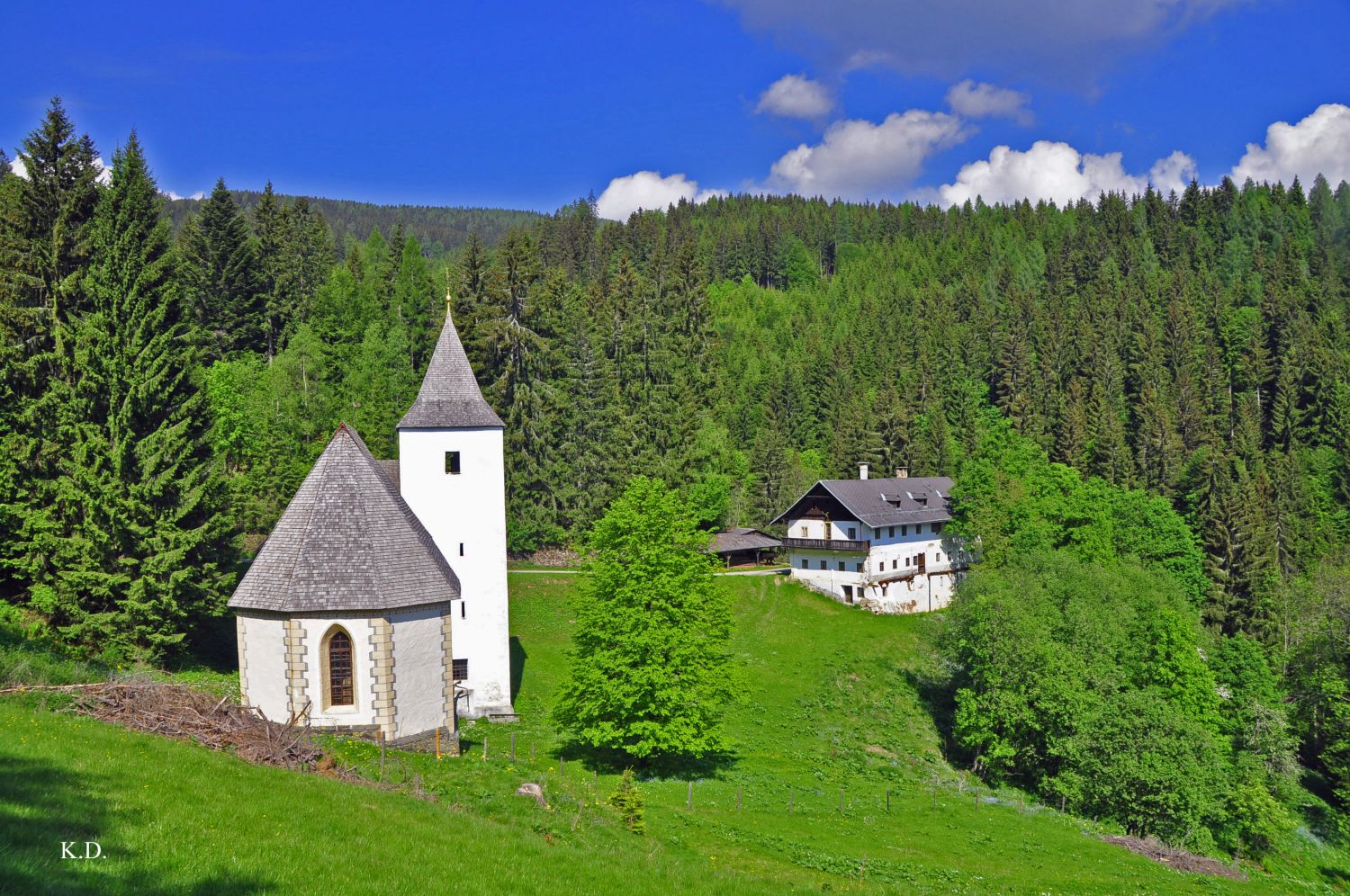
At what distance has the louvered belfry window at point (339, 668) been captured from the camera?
26.8 meters

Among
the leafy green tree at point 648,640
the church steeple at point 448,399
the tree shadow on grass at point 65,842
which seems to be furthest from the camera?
the church steeple at point 448,399

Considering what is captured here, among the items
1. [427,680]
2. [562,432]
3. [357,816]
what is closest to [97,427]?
[427,680]

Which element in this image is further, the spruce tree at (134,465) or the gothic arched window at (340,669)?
the spruce tree at (134,465)

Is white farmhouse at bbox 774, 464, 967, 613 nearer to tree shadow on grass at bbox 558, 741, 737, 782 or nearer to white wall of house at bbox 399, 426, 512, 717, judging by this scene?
tree shadow on grass at bbox 558, 741, 737, 782

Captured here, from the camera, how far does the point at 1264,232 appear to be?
462 ft

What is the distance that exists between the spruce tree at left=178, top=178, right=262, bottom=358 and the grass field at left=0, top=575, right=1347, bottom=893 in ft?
128

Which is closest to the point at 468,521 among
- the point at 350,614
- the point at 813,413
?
the point at 350,614

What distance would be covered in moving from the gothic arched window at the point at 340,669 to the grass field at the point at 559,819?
3.00m

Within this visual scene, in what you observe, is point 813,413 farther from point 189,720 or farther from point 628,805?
point 189,720

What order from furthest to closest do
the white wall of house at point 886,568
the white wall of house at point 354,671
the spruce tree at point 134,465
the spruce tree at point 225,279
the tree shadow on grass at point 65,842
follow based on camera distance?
the spruce tree at point 225,279 < the white wall of house at point 886,568 < the spruce tree at point 134,465 < the white wall of house at point 354,671 < the tree shadow on grass at point 65,842

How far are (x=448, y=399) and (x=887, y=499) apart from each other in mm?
42003

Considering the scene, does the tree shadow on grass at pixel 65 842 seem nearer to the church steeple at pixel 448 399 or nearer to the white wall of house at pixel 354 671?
the white wall of house at pixel 354 671

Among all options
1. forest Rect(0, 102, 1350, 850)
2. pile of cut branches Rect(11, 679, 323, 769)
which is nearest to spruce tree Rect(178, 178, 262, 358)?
forest Rect(0, 102, 1350, 850)

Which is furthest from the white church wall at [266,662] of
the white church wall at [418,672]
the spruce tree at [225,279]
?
the spruce tree at [225,279]
